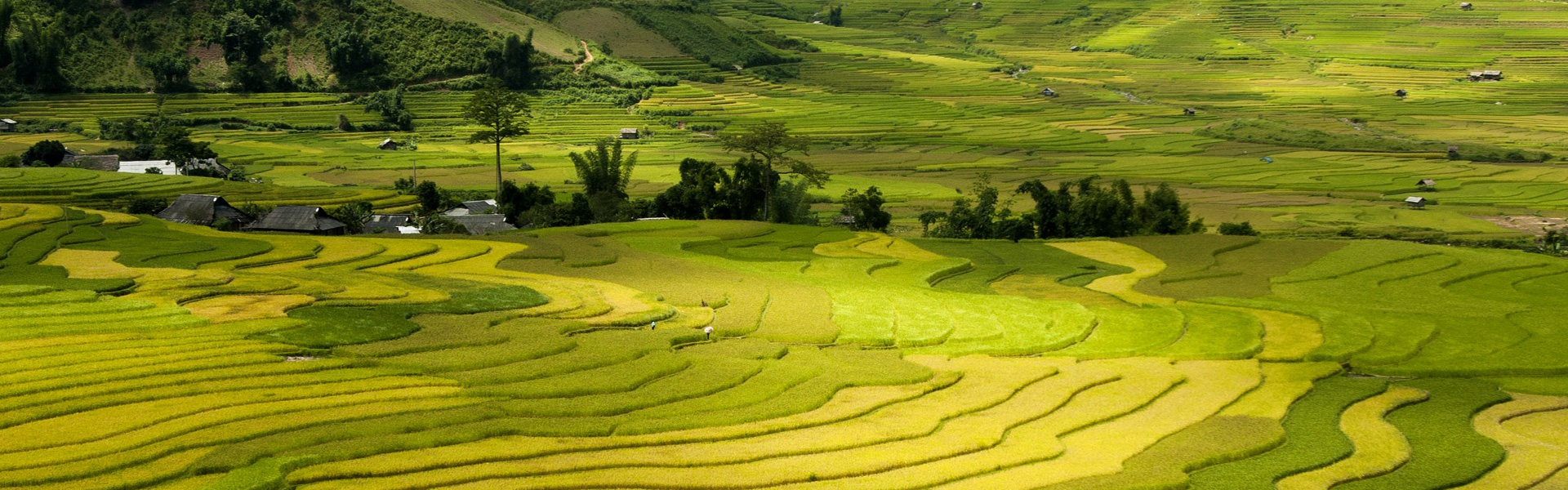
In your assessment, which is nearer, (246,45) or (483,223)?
(483,223)

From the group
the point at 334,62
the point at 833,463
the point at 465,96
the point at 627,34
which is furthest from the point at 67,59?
the point at 833,463

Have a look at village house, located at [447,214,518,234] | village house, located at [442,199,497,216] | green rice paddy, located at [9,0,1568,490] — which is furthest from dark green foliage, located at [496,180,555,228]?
green rice paddy, located at [9,0,1568,490]

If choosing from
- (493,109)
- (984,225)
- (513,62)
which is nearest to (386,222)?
(493,109)

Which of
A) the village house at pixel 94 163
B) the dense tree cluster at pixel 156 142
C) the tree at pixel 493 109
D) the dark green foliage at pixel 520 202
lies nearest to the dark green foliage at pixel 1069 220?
the dark green foliage at pixel 520 202

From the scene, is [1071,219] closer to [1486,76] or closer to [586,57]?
[586,57]

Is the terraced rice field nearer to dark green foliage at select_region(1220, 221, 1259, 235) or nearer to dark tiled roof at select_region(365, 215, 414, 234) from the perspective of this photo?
dark tiled roof at select_region(365, 215, 414, 234)

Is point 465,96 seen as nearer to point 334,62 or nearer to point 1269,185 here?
point 334,62

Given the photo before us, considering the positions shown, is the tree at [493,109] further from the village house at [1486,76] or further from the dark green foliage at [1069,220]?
the village house at [1486,76]
